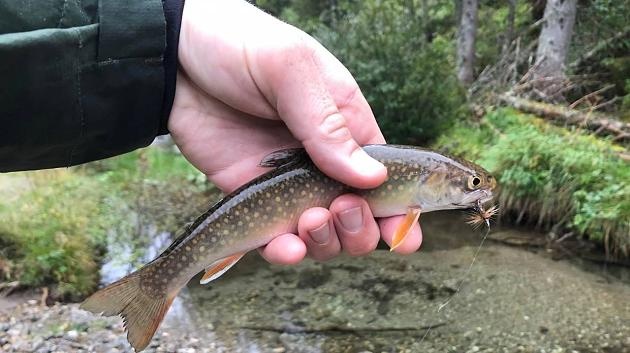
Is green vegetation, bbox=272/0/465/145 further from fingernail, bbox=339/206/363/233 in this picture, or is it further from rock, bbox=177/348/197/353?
fingernail, bbox=339/206/363/233

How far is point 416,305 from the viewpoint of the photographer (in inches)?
305

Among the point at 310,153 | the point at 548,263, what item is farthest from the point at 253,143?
the point at 548,263

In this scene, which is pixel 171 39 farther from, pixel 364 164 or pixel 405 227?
pixel 405 227

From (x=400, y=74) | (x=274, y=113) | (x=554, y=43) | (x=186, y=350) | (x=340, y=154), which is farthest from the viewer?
(x=554, y=43)

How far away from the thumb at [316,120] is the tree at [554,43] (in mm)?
11329

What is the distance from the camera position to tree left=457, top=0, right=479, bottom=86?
15.7 meters

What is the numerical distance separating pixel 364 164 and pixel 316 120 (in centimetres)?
31

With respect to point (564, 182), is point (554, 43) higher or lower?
higher

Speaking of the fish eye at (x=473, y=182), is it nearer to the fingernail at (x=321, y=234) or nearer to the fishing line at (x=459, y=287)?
the fingernail at (x=321, y=234)

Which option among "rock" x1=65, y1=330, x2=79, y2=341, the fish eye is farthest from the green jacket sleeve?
"rock" x1=65, y1=330, x2=79, y2=341

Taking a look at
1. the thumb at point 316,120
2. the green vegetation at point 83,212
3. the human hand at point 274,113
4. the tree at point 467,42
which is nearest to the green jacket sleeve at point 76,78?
the human hand at point 274,113

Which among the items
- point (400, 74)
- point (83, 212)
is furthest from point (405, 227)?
point (400, 74)

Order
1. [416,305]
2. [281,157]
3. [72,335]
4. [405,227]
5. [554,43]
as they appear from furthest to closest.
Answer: [554,43], [416,305], [72,335], [281,157], [405,227]

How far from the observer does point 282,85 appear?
9.51ft
